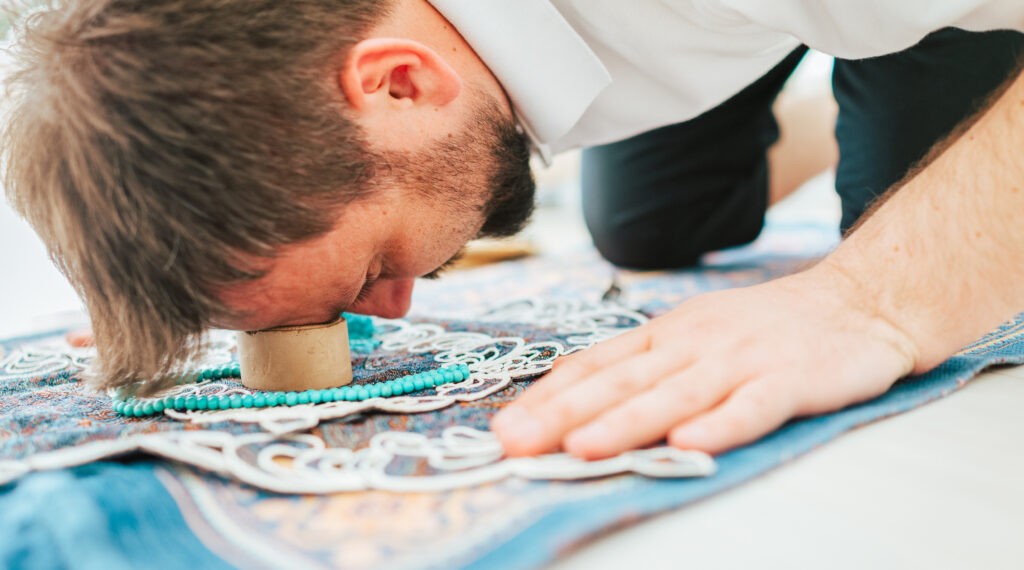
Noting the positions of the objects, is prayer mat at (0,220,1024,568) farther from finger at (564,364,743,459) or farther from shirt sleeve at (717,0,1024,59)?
shirt sleeve at (717,0,1024,59)

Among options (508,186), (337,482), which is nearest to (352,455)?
(337,482)

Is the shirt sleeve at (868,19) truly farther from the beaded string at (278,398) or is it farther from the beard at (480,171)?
the beaded string at (278,398)

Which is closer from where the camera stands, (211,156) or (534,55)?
(211,156)

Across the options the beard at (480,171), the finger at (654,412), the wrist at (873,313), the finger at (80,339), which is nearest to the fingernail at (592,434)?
the finger at (654,412)

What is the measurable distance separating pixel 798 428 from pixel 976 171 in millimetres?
249

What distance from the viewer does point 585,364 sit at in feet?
1.70

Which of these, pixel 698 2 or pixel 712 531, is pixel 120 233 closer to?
pixel 712 531

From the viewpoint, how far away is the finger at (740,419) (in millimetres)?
446

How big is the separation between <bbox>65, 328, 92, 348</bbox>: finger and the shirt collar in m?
0.65

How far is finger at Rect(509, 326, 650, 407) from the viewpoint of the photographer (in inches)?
19.5

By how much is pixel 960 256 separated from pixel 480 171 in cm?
46

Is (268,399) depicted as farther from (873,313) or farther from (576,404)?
(873,313)

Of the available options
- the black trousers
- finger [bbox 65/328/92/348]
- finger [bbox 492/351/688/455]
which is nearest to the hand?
finger [bbox 492/351/688/455]

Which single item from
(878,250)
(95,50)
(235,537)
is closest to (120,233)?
(95,50)
